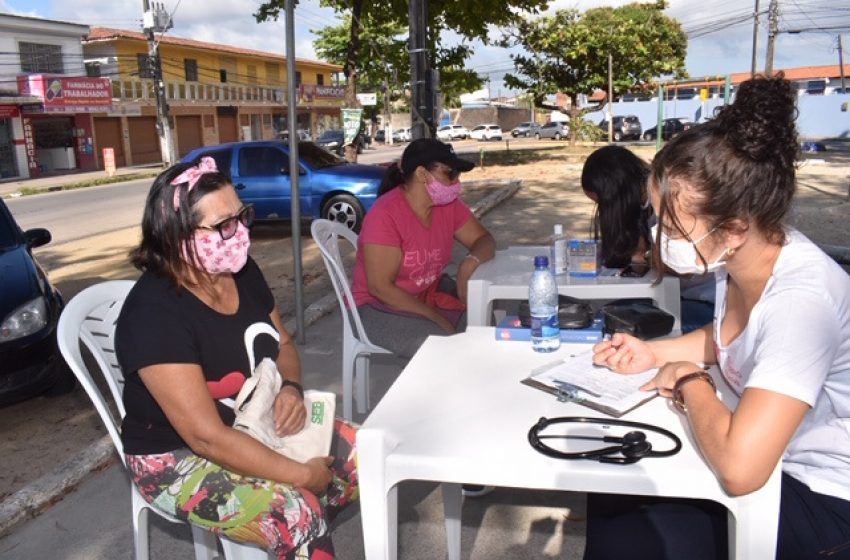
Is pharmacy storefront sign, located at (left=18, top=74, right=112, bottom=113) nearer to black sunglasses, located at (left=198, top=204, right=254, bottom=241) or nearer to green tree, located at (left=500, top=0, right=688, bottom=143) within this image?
green tree, located at (left=500, top=0, right=688, bottom=143)

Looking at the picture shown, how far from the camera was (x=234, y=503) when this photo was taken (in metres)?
2.04

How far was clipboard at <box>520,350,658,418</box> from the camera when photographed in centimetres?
191

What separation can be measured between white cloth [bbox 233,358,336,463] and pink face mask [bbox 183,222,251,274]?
32 cm

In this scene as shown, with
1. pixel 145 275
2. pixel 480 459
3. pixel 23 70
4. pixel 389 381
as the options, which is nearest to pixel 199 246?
pixel 145 275

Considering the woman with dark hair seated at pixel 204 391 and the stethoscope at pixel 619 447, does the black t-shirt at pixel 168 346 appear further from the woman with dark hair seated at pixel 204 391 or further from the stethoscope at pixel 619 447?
the stethoscope at pixel 619 447

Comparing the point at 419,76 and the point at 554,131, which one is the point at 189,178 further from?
the point at 554,131

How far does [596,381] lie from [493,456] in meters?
0.53

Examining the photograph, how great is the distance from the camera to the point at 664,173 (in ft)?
5.82

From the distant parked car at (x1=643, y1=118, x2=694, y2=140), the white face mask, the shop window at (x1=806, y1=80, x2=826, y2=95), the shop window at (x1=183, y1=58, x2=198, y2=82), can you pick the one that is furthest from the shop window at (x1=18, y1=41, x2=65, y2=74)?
the shop window at (x1=806, y1=80, x2=826, y2=95)

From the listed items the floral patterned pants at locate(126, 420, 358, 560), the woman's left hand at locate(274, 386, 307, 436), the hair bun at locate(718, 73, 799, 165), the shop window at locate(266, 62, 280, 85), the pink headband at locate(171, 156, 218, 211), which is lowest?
the floral patterned pants at locate(126, 420, 358, 560)

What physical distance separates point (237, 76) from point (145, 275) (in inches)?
1796

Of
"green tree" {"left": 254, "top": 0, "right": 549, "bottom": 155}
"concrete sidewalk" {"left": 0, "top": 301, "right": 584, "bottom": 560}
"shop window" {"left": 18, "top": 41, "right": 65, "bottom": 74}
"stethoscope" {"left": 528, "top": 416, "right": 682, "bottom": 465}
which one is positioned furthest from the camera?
"shop window" {"left": 18, "top": 41, "right": 65, "bottom": 74}

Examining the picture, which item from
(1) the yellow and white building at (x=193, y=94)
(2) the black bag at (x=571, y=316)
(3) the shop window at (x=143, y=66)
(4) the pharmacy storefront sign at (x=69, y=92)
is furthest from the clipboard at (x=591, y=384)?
(3) the shop window at (x=143, y=66)

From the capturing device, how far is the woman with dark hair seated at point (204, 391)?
6.61 ft
